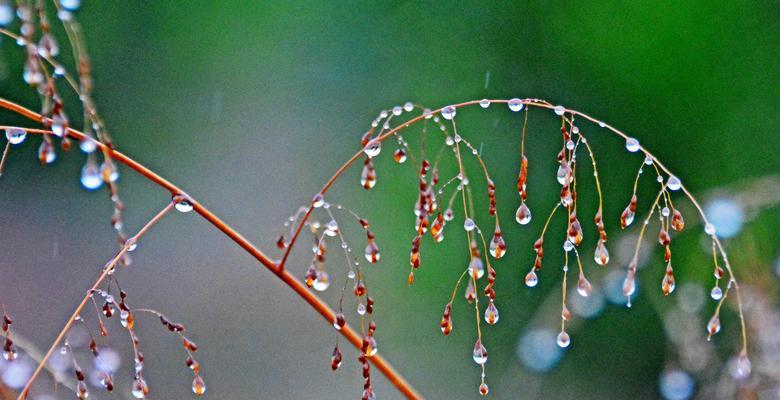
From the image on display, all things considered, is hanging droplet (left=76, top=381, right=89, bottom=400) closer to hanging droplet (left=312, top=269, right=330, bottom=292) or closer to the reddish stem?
the reddish stem

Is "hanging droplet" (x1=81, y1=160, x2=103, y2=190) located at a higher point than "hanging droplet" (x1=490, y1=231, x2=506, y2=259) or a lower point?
lower

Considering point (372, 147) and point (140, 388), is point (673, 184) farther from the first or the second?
point (140, 388)

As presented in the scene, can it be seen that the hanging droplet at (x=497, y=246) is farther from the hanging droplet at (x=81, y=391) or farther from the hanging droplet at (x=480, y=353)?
the hanging droplet at (x=81, y=391)

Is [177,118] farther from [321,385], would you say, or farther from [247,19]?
[321,385]

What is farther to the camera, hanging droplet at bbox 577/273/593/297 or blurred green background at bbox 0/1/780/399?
blurred green background at bbox 0/1/780/399

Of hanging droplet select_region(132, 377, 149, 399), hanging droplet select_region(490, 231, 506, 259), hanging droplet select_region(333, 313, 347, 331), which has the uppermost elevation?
hanging droplet select_region(490, 231, 506, 259)

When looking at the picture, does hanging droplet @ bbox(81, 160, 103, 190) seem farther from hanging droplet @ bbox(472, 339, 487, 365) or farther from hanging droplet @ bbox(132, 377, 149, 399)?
hanging droplet @ bbox(472, 339, 487, 365)

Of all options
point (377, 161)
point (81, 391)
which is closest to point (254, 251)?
point (81, 391)

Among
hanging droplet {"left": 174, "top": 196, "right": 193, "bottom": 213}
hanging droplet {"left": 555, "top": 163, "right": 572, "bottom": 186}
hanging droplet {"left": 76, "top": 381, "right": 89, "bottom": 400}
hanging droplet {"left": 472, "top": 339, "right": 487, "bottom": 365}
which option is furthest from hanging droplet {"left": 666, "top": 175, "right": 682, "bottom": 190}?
hanging droplet {"left": 76, "top": 381, "right": 89, "bottom": 400}
